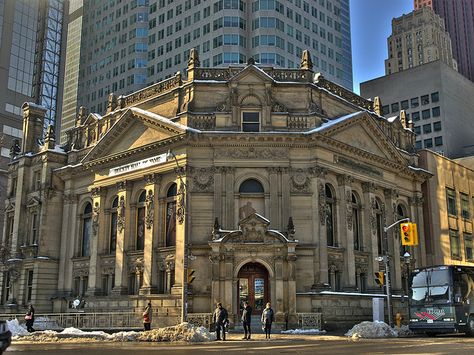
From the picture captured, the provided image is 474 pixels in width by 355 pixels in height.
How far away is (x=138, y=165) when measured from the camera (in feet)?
147

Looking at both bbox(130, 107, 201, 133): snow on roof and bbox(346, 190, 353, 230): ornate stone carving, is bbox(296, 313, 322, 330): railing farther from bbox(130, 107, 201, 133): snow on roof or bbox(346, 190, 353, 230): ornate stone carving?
bbox(130, 107, 201, 133): snow on roof

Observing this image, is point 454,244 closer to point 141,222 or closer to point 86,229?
point 141,222

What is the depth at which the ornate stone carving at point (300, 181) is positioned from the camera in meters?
40.9

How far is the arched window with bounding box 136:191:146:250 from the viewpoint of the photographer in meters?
44.7

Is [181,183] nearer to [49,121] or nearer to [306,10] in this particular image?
[306,10]

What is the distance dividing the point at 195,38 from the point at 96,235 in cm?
4896

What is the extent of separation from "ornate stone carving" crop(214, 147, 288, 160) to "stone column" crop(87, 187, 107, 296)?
1248cm

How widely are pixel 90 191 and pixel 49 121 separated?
277 ft

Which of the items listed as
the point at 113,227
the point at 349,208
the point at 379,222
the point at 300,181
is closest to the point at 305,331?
the point at 300,181

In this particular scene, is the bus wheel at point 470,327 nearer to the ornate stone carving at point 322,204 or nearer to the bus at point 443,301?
the bus at point 443,301

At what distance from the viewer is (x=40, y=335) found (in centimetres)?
3053

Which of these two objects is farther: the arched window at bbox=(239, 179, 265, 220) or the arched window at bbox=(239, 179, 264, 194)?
the arched window at bbox=(239, 179, 264, 194)

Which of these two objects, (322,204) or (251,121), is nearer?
(322,204)

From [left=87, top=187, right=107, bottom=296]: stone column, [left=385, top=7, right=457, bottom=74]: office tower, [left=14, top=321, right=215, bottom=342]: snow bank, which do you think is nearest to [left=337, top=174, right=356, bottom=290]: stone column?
[left=14, top=321, right=215, bottom=342]: snow bank
